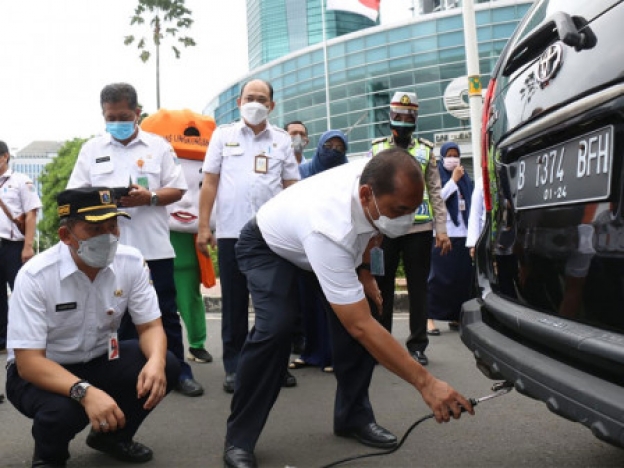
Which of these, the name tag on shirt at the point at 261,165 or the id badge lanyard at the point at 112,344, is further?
the name tag on shirt at the point at 261,165

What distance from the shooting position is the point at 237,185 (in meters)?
4.29

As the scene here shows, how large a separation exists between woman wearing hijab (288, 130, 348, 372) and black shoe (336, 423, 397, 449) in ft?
4.70

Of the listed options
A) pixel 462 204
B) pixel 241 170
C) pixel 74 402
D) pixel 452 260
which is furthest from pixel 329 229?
pixel 462 204

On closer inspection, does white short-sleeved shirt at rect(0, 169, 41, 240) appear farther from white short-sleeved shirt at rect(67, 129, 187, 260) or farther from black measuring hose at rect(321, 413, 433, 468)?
black measuring hose at rect(321, 413, 433, 468)

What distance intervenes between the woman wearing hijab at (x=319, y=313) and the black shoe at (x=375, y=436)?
1.43 m

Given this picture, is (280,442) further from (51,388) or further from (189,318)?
(189,318)

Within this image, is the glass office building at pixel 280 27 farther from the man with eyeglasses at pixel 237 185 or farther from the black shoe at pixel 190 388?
the black shoe at pixel 190 388

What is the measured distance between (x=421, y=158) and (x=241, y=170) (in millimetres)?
1176

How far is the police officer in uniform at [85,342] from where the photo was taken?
2.73 metres

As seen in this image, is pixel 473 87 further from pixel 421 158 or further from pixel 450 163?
pixel 421 158

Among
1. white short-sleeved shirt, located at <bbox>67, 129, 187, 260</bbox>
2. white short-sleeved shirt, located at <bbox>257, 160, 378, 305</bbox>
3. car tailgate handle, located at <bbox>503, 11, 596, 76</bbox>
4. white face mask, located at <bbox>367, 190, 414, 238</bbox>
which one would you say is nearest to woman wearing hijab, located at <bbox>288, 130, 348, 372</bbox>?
white short-sleeved shirt, located at <bbox>67, 129, 187, 260</bbox>

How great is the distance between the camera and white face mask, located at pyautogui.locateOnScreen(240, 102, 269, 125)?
4.33 metres

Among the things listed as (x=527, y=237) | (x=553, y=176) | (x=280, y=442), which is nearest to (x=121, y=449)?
(x=280, y=442)

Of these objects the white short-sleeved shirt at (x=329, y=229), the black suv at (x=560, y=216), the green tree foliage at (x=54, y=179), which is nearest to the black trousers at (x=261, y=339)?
the white short-sleeved shirt at (x=329, y=229)
